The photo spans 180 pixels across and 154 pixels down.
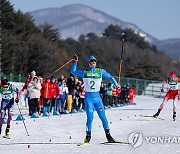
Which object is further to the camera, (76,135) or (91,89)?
(76,135)

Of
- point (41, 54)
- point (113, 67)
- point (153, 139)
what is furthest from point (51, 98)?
point (113, 67)

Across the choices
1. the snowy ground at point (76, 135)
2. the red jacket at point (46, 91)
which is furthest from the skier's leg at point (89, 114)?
the red jacket at point (46, 91)

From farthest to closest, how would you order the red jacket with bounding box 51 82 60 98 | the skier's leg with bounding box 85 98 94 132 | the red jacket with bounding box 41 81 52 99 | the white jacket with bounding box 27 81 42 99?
the red jacket with bounding box 51 82 60 98 → the red jacket with bounding box 41 81 52 99 → the white jacket with bounding box 27 81 42 99 → the skier's leg with bounding box 85 98 94 132

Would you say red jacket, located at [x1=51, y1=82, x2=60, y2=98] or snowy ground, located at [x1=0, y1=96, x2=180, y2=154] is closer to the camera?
snowy ground, located at [x1=0, y1=96, x2=180, y2=154]

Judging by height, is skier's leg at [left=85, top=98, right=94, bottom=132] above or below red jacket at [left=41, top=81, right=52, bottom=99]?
below

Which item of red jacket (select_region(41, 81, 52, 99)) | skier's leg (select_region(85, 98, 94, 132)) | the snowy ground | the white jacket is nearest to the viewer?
the snowy ground

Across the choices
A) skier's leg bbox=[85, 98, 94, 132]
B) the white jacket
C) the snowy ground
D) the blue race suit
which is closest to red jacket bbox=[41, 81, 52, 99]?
the white jacket

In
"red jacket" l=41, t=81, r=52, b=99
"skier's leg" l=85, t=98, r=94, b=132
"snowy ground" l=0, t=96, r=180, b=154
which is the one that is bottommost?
"snowy ground" l=0, t=96, r=180, b=154

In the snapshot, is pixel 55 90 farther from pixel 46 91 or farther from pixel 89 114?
pixel 89 114

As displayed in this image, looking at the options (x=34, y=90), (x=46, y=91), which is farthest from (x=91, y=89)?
(x=46, y=91)

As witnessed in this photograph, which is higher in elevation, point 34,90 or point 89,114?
point 34,90

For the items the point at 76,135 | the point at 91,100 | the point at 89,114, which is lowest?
the point at 76,135

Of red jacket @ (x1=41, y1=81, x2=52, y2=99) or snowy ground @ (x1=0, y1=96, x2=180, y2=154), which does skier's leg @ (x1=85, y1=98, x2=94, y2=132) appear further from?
red jacket @ (x1=41, y1=81, x2=52, y2=99)

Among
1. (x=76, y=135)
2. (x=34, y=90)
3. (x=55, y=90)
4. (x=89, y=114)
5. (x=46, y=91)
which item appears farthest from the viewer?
(x=55, y=90)
